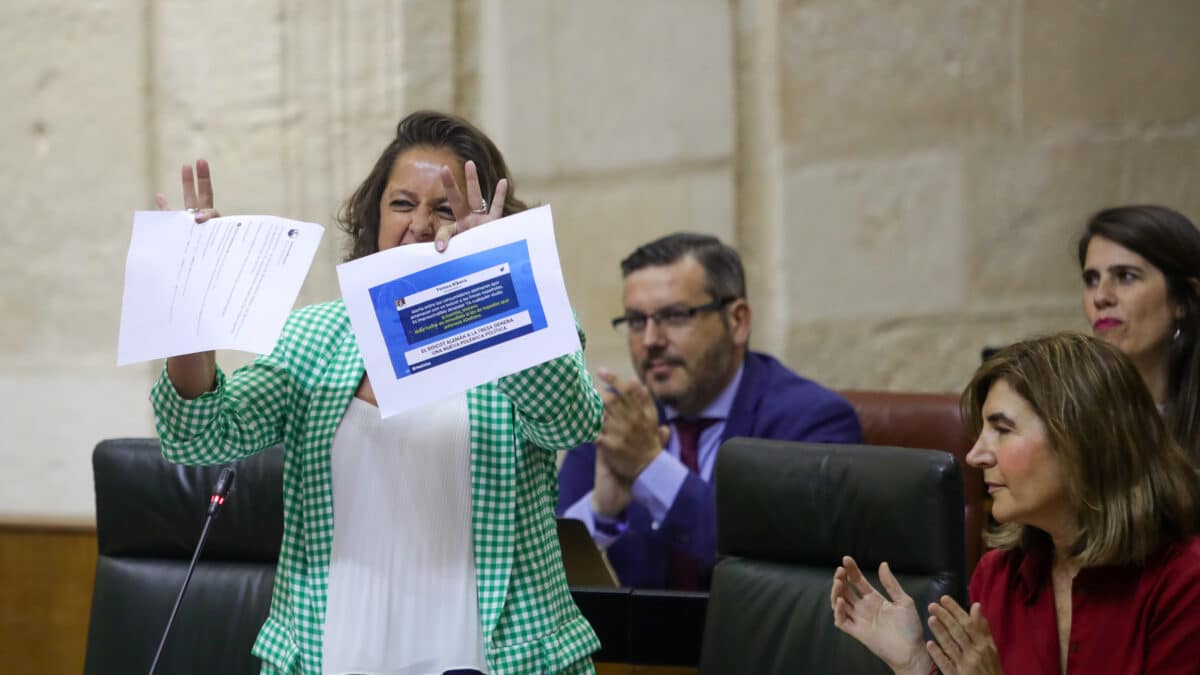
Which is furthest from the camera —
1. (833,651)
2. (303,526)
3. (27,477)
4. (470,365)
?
(27,477)

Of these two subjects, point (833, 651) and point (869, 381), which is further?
point (869, 381)

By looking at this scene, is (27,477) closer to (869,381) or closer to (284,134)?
(284,134)

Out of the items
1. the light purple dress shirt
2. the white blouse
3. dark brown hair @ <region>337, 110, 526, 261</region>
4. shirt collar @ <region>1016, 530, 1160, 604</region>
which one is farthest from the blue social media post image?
the light purple dress shirt

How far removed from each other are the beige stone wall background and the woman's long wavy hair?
0.90m

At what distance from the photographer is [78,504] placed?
404 cm

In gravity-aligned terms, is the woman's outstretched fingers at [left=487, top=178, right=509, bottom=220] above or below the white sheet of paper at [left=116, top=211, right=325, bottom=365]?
above

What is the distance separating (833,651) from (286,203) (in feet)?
7.71

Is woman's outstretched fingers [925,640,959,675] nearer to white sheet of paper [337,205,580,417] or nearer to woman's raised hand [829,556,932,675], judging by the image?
woman's raised hand [829,556,932,675]

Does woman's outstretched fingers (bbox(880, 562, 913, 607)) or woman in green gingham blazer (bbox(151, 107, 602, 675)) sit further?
woman's outstretched fingers (bbox(880, 562, 913, 607))

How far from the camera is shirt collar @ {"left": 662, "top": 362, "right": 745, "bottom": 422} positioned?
10.5 ft

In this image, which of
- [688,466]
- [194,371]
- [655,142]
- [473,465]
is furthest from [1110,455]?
[655,142]

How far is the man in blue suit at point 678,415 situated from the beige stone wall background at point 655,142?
23.3 inches

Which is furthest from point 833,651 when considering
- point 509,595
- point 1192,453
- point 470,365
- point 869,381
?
point 869,381

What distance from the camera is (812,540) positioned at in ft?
6.80
